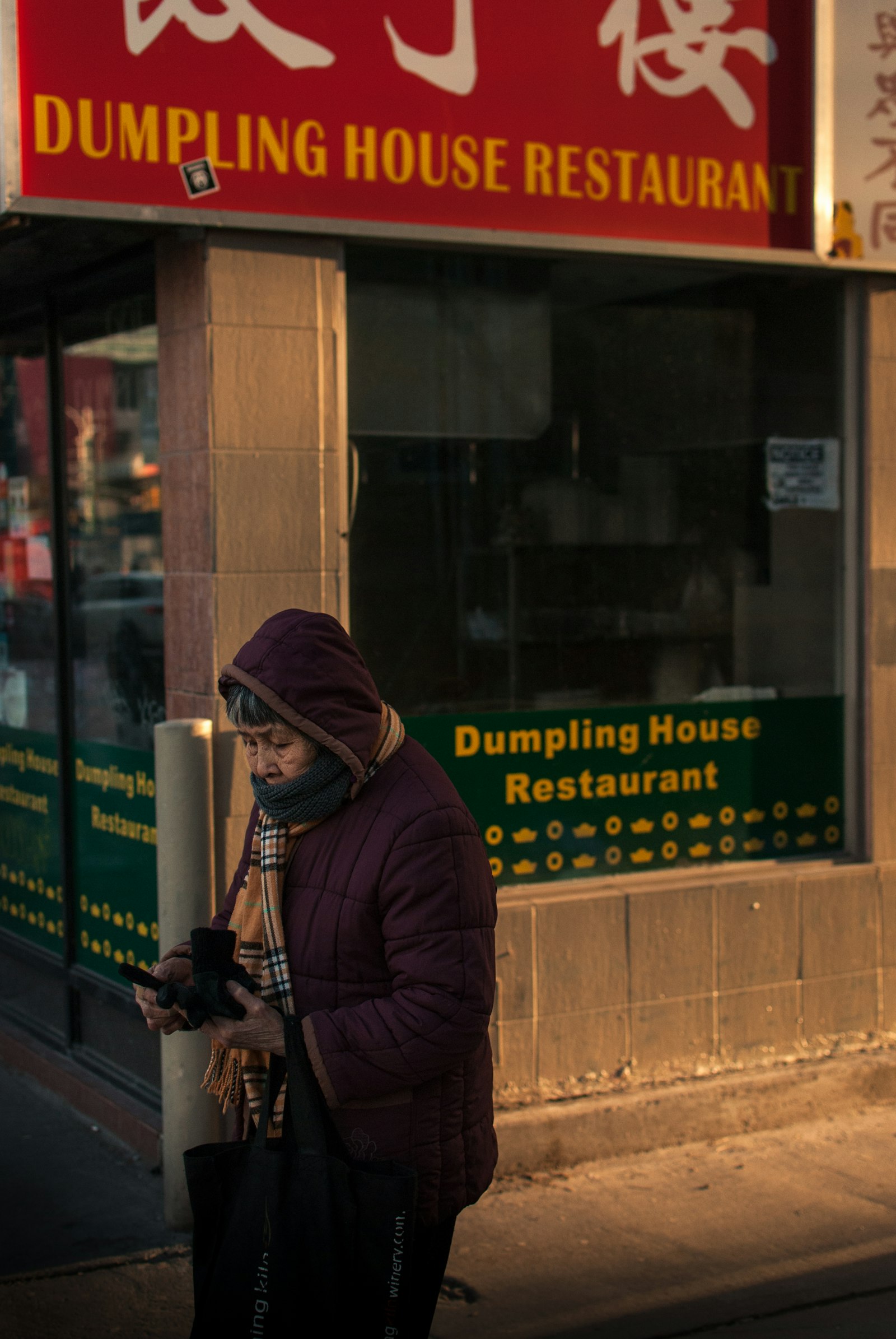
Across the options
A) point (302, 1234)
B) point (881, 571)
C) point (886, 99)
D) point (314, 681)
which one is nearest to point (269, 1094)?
point (302, 1234)

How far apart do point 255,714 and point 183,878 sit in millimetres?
1837

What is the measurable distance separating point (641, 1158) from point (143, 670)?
2332 mm

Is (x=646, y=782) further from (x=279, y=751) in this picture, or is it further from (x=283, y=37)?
(x=279, y=751)

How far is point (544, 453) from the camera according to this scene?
16.9 feet

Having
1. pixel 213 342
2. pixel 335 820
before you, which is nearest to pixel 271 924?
pixel 335 820

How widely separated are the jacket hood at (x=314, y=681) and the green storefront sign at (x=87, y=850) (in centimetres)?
246

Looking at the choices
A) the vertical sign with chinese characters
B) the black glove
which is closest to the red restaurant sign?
the vertical sign with chinese characters

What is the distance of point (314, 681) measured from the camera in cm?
255

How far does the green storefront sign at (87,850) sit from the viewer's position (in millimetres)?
5074

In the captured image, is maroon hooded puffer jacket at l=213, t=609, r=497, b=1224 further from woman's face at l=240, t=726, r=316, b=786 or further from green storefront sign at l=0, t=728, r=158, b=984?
green storefront sign at l=0, t=728, r=158, b=984

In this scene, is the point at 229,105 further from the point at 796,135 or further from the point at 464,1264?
the point at 464,1264

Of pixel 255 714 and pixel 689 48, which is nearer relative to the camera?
pixel 255 714

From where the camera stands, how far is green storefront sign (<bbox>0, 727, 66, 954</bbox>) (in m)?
5.79

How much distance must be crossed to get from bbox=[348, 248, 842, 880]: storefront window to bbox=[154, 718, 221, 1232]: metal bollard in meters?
0.81
